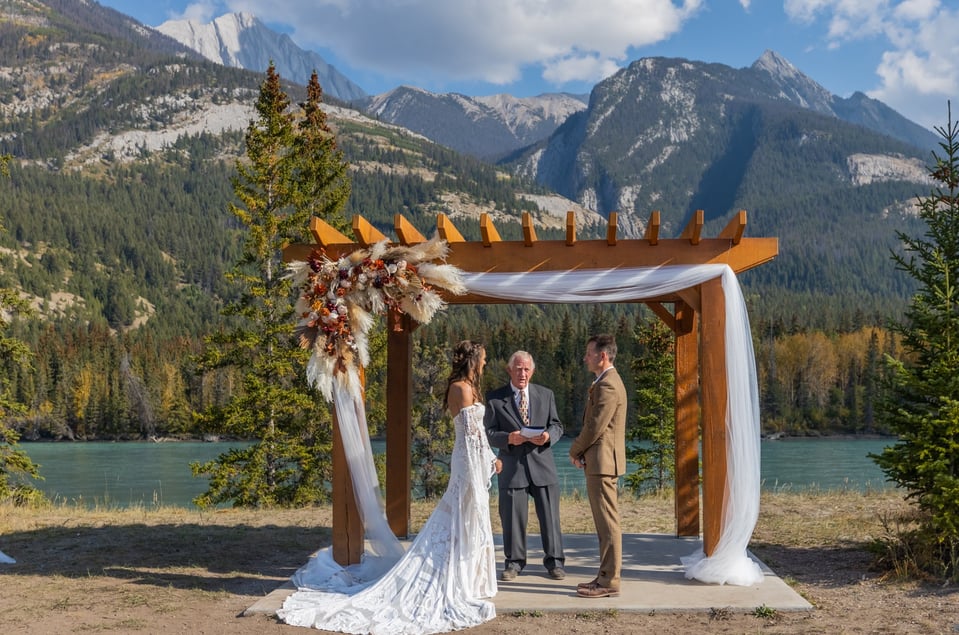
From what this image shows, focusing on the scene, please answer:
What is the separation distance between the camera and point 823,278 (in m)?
138

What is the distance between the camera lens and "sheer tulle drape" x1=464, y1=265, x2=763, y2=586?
7.03 metres

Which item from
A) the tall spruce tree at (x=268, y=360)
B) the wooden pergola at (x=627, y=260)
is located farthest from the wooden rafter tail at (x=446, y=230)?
the tall spruce tree at (x=268, y=360)

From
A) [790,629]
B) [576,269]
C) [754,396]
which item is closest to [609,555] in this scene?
[790,629]

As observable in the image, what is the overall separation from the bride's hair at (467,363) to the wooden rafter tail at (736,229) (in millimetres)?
2205

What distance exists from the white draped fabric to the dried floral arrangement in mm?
225

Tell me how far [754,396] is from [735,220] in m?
1.46

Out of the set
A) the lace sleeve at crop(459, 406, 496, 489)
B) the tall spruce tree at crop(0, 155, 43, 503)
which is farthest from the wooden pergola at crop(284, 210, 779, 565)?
the tall spruce tree at crop(0, 155, 43, 503)

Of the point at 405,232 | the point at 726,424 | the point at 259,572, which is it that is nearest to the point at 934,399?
the point at 726,424

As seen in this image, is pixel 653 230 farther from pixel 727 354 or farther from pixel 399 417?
pixel 399 417

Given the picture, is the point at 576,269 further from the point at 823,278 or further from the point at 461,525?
the point at 823,278

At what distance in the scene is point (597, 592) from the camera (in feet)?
21.4

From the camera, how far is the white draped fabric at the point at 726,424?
23.1ft

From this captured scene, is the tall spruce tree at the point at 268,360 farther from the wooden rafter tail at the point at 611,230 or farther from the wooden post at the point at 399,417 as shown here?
the wooden rafter tail at the point at 611,230

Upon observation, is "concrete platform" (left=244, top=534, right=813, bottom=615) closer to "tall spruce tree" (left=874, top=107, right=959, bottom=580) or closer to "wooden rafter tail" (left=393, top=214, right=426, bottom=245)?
"tall spruce tree" (left=874, top=107, right=959, bottom=580)
